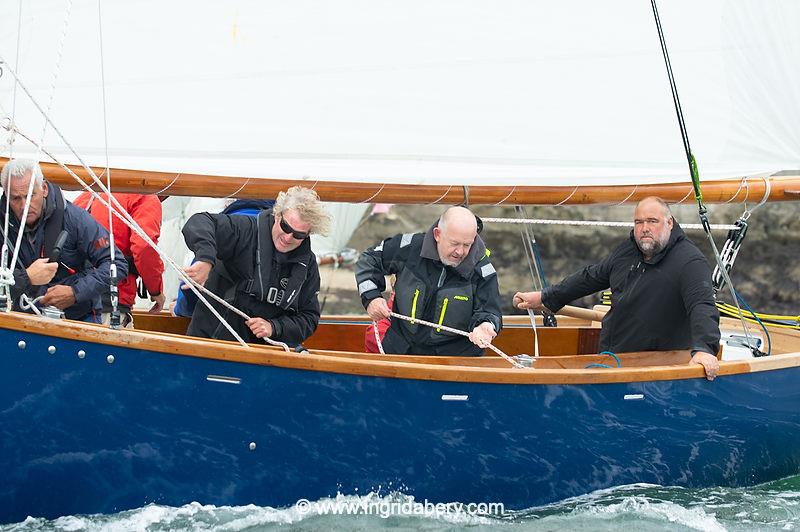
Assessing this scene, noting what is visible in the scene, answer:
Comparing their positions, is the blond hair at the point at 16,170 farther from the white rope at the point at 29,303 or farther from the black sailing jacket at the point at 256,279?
the black sailing jacket at the point at 256,279

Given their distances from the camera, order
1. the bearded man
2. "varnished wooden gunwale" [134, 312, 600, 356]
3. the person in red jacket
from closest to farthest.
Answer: the bearded man < the person in red jacket < "varnished wooden gunwale" [134, 312, 600, 356]

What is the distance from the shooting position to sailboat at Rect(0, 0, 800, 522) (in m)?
3.75


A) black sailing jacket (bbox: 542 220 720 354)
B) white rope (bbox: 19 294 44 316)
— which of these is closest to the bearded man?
black sailing jacket (bbox: 542 220 720 354)

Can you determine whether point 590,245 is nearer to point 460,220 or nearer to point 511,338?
point 511,338

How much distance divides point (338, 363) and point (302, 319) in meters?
0.45

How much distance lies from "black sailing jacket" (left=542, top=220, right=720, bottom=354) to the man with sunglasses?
1.33 metres

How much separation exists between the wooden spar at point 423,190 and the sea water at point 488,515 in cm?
143

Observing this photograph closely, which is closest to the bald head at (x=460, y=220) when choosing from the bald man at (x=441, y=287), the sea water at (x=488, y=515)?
the bald man at (x=441, y=287)

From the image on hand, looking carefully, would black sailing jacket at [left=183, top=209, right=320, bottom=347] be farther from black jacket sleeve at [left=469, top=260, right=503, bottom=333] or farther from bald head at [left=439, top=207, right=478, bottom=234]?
black jacket sleeve at [left=469, top=260, right=503, bottom=333]

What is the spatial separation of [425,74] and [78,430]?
2.26m

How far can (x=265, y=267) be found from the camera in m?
4.15

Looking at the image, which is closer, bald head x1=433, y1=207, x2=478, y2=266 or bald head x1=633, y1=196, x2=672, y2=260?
bald head x1=433, y1=207, x2=478, y2=266

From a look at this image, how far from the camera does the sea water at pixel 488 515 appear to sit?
3779 millimetres

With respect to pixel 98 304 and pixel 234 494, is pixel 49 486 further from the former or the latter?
pixel 98 304
